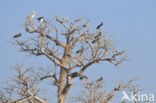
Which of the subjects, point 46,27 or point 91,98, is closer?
point 46,27

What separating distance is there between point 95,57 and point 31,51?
250cm

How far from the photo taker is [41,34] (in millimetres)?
12422

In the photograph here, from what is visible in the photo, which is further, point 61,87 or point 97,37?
point 97,37

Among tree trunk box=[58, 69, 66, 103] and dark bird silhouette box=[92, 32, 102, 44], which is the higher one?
dark bird silhouette box=[92, 32, 102, 44]

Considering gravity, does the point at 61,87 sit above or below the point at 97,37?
below

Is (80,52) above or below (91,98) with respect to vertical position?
above

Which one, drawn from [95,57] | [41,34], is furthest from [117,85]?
[41,34]

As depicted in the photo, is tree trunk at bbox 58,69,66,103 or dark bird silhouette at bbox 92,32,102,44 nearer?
tree trunk at bbox 58,69,66,103

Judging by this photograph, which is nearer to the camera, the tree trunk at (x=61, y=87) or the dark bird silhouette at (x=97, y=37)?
the tree trunk at (x=61, y=87)

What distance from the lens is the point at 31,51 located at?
41.3ft

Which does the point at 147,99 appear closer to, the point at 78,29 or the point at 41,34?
Answer: the point at 78,29

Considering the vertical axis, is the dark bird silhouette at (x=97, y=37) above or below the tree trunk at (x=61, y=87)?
above

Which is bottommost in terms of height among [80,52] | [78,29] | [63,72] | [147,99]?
[147,99]

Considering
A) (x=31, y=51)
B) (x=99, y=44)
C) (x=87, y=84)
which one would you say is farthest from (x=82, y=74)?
(x=87, y=84)
